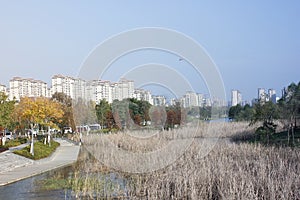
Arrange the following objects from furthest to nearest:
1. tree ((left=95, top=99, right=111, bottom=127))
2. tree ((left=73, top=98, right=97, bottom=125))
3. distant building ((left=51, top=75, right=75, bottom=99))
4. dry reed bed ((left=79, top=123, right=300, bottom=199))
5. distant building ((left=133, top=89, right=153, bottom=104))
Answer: distant building ((left=51, top=75, right=75, bottom=99)), tree ((left=95, top=99, right=111, bottom=127)), tree ((left=73, top=98, right=97, bottom=125)), distant building ((left=133, top=89, right=153, bottom=104)), dry reed bed ((left=79, top=123, right=300, bottom=199))

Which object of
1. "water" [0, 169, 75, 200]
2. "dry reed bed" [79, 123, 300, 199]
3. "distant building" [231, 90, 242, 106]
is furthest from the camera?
"distant building" [231, 90, 242, 106]

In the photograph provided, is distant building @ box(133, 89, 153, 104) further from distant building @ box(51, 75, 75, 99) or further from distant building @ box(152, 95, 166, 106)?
distant building @ box(51, 75, 75, 99)

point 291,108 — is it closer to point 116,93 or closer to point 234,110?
point 116,93

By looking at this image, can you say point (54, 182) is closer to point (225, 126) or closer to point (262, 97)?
point (225, 126)

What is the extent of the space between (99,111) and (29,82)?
96.8 feet

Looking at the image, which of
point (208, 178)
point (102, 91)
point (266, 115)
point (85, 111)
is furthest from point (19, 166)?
point (102, 91)

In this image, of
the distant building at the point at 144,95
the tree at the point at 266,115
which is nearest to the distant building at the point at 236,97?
the tree at the point at 266,115

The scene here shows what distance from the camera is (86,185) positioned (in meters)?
9.24

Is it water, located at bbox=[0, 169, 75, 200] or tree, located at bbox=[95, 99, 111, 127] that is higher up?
tree, located at bbox=[95, 99, 111, 127]

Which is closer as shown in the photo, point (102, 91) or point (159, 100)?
point (159, 100)

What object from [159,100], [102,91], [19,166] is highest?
[102,91]

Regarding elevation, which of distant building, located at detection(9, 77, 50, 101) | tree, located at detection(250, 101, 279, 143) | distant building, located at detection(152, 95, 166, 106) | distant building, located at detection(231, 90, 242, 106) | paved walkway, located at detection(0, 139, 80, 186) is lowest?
paved walkway, located at detection(0, 139, 80, 186)

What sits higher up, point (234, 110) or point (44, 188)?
point (234, 110)

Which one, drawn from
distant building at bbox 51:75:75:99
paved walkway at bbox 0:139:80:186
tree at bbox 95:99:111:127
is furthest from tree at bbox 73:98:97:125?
distant building at bbox 51:75:75:99
